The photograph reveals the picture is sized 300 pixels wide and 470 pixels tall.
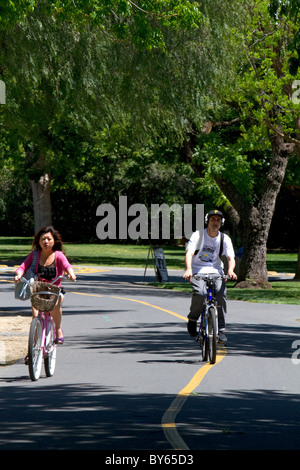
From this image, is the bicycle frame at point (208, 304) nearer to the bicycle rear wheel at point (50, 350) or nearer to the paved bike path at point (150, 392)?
the paved bike path at point (150, 392)

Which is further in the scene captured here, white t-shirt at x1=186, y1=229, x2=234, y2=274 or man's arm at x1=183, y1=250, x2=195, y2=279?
white t-shirt at x1=186, y1=229, x2=234, y2=274

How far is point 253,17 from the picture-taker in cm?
2622

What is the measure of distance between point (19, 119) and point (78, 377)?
1068 cm

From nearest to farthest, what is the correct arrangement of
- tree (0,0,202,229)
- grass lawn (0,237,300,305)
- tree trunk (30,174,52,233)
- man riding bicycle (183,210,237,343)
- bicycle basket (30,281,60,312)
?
bicycle basket (30,281,60,312) < man riding bicycle (183,210,237,343) < tree (0,0,202,229) < grass lawn (0,237,300,305) < tree trunk (30,174,52,233)

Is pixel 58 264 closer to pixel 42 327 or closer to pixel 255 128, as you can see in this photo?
pixel 42 327

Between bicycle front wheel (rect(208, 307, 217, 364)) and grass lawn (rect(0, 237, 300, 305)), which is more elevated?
bicycle front wheel (rect(208, 307, 217, 364))

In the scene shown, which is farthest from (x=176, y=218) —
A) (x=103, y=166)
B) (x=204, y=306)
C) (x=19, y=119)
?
(x=204, y=306)

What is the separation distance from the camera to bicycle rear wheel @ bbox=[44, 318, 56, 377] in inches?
420

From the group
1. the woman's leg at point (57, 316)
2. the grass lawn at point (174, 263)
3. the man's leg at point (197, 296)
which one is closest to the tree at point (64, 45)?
the man's leg at point (197, 296)

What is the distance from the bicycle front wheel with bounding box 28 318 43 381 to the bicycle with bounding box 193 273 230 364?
7.56ft

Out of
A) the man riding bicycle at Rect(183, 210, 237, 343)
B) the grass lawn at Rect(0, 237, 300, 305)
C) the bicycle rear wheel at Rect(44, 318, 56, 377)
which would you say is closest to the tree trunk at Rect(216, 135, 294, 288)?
the grass lawn at Rect(0, 237, 300, 305)

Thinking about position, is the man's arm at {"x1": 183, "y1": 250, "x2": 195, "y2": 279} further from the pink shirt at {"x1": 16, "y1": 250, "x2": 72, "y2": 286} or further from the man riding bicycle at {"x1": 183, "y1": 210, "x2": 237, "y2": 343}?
the pink shirt at {"x1": 16, "y1": 250, "x2": 72, "y2": 286}

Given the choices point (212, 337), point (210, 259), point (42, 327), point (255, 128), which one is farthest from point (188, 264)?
point (255, 128)
